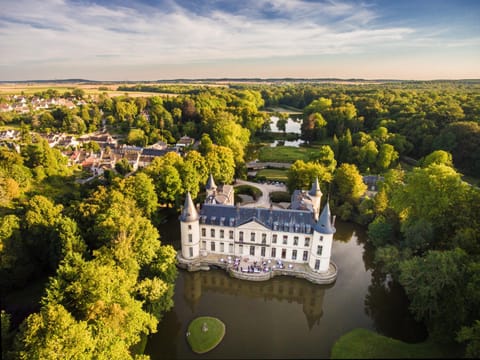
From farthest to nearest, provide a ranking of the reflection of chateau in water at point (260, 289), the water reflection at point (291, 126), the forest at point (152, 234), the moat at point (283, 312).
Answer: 1. the water reflection at point (291, 126)
2. the reflection of chateau in water at point (260, 289)
3. the moat at point (283, 312)
4. the forest at point (152, 234)

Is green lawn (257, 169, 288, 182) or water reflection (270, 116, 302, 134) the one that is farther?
water reflection (270, 116, 302, 134)

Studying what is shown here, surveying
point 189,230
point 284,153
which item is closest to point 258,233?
point 189,230

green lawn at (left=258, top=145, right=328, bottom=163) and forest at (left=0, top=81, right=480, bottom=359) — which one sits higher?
forest at (left=0, top=81, right=480, bottom=359)

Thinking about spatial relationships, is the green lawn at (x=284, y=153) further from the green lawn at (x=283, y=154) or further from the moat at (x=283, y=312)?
the moat at (x=283, y=312)

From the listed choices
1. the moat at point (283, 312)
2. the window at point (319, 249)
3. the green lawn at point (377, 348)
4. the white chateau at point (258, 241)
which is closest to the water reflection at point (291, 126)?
the white chateau at point (258, 241)

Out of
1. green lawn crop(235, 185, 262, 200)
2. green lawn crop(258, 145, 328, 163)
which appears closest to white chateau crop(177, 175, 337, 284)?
green lawn crop(235, 185, 262, 200)

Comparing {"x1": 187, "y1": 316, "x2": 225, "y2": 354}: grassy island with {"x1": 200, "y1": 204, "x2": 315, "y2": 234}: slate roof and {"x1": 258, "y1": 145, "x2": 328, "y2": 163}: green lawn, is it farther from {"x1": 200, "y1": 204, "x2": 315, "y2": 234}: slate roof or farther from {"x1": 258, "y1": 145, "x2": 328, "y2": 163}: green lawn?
{"x1": 258, "y1": 145, "x2": 328, "y2": 163}: green lawn
